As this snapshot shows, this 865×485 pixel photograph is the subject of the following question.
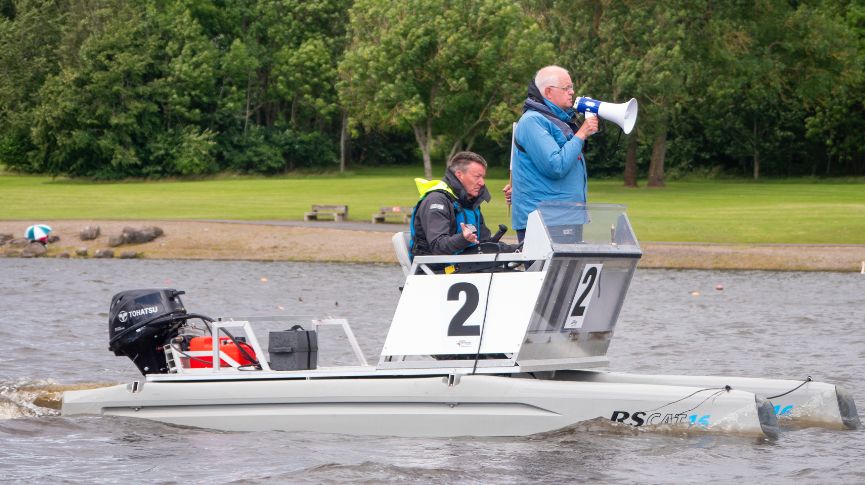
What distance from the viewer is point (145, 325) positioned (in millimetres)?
10586

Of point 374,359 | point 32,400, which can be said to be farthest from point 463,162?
point 374,359

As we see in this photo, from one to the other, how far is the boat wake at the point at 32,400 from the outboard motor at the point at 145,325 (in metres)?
1.02

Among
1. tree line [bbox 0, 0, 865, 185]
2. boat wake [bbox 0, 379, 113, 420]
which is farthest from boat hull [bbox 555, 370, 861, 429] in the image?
tree line [bbox 0, 0, 865, 185]

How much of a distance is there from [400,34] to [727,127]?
76.5ft

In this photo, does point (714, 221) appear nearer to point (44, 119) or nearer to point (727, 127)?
point (727, 127)

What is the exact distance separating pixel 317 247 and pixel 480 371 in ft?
77.7

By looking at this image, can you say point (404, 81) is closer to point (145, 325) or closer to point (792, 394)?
point (145, 325)

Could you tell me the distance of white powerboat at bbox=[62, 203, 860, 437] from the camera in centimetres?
965

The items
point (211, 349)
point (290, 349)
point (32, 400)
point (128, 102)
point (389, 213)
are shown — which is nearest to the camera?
point (290, 349)

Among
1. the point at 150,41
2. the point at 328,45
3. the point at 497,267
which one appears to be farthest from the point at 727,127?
the point at 497,267

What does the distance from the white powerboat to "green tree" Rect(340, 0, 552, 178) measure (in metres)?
40.0

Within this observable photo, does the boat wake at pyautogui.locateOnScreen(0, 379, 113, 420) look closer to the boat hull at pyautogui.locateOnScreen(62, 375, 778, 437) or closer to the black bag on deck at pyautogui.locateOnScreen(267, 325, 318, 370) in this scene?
the boat hull at pyautogui.locateOnScreen(62, 375, 778, 437)

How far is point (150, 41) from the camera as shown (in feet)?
219

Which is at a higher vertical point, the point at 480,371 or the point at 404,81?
the point at 404,81
